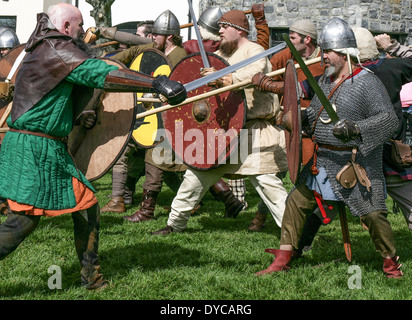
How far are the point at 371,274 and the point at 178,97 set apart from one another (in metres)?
1.74

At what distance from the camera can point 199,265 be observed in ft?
12.9

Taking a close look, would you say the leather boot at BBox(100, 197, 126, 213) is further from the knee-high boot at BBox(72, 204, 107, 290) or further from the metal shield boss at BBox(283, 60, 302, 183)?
the metal shield boss at BBox(283, 60, 302, 183)

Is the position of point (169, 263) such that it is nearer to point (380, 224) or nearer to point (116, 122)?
point (116, 122)

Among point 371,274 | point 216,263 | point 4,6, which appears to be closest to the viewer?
point 371,274

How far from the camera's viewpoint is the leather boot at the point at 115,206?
5727mm

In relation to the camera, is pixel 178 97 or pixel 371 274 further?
pixel 371 274

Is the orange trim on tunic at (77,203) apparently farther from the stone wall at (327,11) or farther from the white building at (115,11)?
the white building at (115,11)

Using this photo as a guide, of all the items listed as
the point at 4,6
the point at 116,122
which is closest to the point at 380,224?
the point at 116,122

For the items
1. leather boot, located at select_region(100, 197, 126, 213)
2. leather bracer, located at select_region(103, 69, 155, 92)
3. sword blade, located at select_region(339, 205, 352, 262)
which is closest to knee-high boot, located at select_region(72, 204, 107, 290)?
leather bracer, located at select_region(103, 69, 155, 92)

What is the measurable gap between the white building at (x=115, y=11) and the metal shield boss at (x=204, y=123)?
8.87 metres

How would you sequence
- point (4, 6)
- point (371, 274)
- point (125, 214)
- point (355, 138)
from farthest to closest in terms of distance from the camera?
point (4, 6) → point (125, 214) → point (371, 274) → point (355, 138)

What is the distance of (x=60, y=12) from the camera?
3033 mm

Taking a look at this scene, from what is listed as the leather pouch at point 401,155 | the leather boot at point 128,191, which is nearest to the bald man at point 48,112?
the leather pouch at point 401,155

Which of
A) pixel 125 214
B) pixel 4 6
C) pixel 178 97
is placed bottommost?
pixel 125 214
